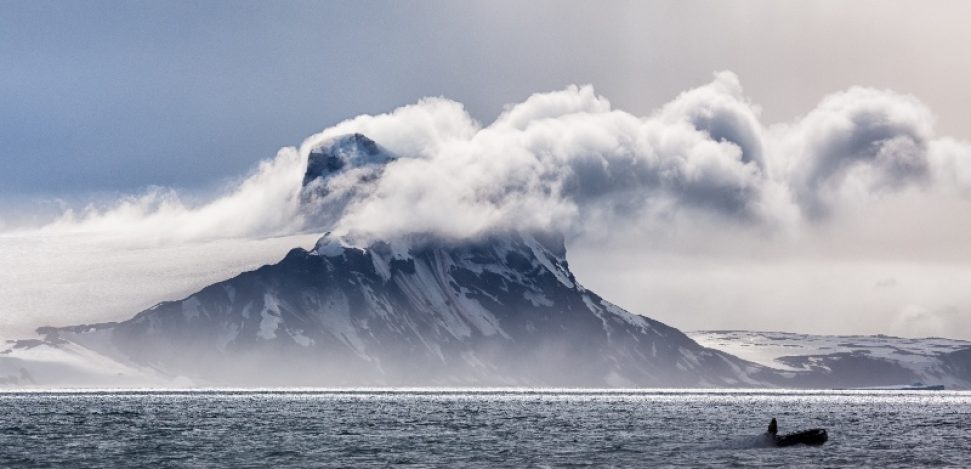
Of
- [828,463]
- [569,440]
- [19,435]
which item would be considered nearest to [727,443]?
[569,440]

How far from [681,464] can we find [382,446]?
42.4m

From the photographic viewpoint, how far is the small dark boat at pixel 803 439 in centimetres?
A: 18062

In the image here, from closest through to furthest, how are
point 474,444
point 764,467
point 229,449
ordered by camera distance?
1. point 764,467
2. point 229,449
3. point 474,444

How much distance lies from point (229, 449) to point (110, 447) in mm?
15217

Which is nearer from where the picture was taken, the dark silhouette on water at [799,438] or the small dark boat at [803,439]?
the small dark boat at [803,439]

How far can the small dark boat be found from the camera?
593ft

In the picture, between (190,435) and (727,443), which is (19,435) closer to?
(190,435)

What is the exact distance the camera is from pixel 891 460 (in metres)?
154

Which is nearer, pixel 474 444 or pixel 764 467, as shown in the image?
pixel 764 467

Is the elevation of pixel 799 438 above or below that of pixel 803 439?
above

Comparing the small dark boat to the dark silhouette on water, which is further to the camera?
the dark silhouette on water

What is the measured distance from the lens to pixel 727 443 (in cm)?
18300

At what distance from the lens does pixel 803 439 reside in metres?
183

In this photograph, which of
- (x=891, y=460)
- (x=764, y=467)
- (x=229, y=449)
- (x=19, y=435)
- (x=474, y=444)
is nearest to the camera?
(x=764, y=467)
